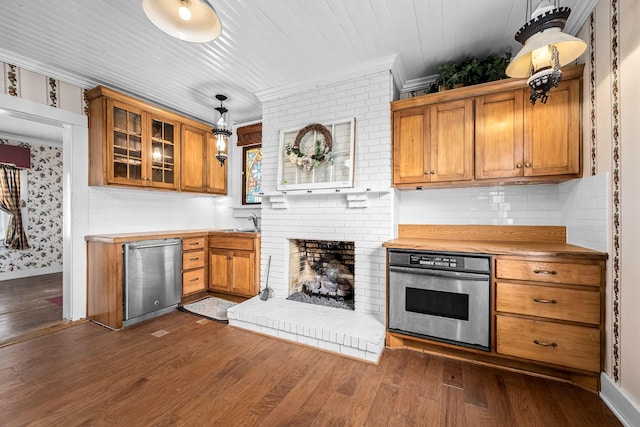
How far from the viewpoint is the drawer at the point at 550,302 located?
6.18 feet

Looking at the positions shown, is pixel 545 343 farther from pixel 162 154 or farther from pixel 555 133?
pixel 162 154

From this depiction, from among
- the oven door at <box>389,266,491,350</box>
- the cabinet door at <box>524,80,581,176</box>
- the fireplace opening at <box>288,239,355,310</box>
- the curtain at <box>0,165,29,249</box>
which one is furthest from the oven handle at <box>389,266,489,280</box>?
the curtain at <box>0,165,29,249</box>

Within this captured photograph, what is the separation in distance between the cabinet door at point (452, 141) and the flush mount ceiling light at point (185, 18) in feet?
6.84

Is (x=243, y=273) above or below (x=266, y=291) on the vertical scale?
above

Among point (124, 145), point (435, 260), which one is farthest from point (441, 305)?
point (124, 145)

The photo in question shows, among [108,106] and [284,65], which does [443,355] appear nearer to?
[284,65]

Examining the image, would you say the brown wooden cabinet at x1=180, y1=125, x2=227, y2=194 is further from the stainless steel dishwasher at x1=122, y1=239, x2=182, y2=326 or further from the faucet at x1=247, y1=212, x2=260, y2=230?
the stainless steel dishwasher at x1=122, y1=239, x2=182, y2=326

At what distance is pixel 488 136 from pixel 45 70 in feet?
14.9

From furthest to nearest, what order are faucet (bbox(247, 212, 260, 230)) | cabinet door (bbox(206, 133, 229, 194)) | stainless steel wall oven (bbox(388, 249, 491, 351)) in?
cabinet door (bbox(206, 133, 229, 194))
faucet (bbox(247, 212, 260, 230))
stainless steel wall oven (bbox(388, 249, 491, 351))

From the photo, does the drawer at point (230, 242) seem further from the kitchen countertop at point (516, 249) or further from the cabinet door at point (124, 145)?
the kitchen countertop at point (516, 249)

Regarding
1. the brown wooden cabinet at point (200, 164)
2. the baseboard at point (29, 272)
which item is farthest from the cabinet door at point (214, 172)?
the baseboard at point (29, 272)

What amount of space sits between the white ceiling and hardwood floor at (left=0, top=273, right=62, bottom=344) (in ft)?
8.94

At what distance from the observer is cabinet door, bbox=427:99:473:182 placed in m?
2.52

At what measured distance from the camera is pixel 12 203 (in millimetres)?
4828
